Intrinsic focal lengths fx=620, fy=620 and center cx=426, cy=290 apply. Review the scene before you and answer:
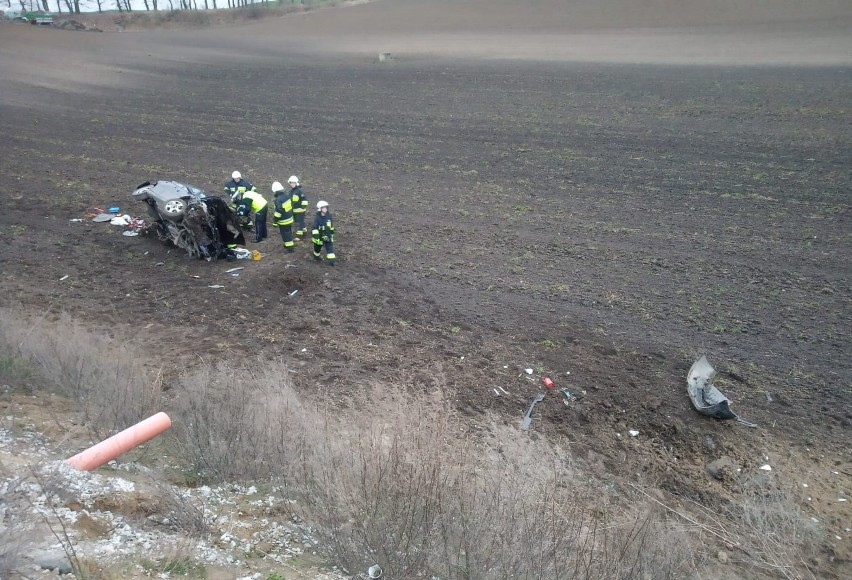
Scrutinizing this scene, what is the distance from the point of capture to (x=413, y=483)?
5895mm

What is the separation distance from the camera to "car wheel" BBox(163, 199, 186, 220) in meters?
11.3

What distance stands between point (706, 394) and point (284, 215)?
7.76 m

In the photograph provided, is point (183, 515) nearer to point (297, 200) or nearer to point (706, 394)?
point (706, 394)

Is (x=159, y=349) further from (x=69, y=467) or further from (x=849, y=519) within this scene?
(x=849, y=519)

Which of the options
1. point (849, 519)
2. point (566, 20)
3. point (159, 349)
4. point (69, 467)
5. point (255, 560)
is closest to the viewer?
point (255, 560)

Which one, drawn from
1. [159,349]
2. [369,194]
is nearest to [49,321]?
[159,349]

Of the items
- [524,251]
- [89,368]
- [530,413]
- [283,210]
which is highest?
[283,210]

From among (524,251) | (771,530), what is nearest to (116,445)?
(771,530)

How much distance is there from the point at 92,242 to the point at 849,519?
13.0 m

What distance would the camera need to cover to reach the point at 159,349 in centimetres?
912

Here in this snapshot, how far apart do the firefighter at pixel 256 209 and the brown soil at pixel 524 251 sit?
1.26ft

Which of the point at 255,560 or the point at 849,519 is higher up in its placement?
the point at 255,560

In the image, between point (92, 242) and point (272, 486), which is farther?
point (92, 242)

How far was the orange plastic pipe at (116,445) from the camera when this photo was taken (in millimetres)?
5367
